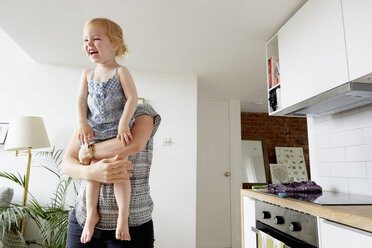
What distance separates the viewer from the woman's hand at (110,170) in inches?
27.9

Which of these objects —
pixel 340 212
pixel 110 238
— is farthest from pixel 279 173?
pixel 110 238

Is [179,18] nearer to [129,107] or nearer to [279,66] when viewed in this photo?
[279,66]

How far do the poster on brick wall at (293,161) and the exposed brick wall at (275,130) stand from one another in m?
0.11

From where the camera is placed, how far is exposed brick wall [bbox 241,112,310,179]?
5.54 m

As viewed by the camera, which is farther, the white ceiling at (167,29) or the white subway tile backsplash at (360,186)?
the white ceiling at (167,29)

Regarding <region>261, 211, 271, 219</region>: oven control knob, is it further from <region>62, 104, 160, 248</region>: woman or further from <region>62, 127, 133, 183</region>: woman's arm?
<region>62, 127, 133, 183</region>: woman's arm

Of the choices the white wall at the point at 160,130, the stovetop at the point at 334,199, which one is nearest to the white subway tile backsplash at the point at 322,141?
the stovetop at the point at 334,199

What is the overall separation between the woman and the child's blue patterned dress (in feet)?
0.17

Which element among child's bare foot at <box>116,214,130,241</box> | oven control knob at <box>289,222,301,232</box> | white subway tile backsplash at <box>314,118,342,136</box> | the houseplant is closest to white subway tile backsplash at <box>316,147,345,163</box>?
white subway tile backsplash at <box>314,118,342,136</box>

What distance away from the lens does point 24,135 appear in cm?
267

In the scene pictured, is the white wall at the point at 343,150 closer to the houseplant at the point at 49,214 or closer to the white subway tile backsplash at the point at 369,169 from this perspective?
the white subway tile backsplash at the point at 369,169

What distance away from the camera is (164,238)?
3.19 meters

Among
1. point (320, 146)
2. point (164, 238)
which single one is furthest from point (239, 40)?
point (164, 238)

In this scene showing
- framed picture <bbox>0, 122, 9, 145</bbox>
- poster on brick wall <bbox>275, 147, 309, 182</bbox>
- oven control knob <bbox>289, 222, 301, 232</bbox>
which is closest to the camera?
oven control knob <bbox>289, 222, 301, 232</bbox>
